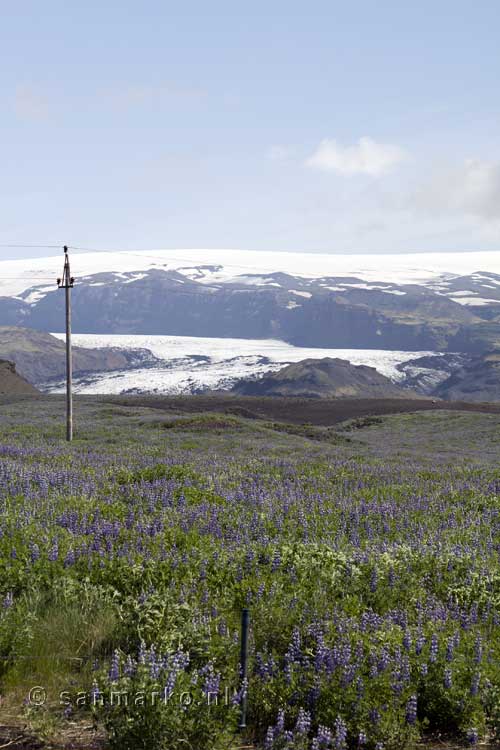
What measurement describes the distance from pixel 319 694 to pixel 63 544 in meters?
4.76

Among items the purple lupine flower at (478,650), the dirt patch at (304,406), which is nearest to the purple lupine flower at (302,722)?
the purple lupine flower at (478,650)

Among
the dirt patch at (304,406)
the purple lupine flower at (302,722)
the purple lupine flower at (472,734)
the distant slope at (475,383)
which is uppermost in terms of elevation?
the purple lupine flower at (302,722)

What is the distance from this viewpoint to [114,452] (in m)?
26.2

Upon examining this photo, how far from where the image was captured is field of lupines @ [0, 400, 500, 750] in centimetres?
623

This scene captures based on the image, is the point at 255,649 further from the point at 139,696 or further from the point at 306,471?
the point at 306,471

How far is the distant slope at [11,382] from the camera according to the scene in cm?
8969

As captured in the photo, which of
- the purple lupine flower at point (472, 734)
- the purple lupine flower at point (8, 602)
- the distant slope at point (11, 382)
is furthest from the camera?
the distant slope at point (11, 382)

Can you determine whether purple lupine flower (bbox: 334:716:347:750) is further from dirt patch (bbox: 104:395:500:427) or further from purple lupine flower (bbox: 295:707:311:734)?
dirt patch (bbox: 104:395:500:427)

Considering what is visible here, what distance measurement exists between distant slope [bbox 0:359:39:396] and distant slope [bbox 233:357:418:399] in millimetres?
47383

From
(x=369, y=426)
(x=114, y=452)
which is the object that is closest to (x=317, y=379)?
(x=369, y=426)

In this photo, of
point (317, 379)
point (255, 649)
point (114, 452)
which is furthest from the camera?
point (317, 379)

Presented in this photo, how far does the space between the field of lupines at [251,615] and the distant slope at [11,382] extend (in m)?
76.8

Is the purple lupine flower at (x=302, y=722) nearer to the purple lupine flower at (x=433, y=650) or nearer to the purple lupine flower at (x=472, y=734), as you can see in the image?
the purple lupine flower at (x=472, y=734)

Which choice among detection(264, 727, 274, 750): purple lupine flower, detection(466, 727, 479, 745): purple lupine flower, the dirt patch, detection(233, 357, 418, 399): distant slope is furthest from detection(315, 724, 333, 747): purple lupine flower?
detection(233, 357, 418, 399): distant slope
